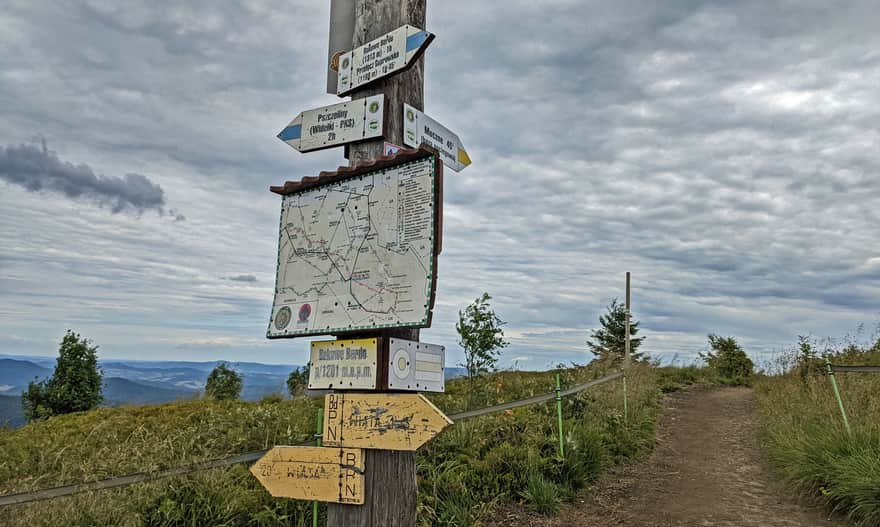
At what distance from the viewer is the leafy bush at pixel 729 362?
20.2 m

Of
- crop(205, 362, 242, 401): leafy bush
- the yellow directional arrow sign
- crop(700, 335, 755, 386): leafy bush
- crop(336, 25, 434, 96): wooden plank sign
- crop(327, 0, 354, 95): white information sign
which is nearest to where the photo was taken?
the yellow directional arrow sign

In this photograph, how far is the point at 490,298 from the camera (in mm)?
8336

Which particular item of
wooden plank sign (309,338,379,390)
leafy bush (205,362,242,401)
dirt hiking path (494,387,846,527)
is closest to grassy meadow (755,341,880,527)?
dirt hiking path (494,387,846,527)

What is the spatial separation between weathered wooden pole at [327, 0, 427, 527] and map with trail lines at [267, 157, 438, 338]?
0.69 ft

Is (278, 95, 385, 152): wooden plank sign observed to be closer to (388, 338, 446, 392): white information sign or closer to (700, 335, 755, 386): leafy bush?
(388, 338, 446, 392): white information sign

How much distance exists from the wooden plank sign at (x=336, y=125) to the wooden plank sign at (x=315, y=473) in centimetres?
173

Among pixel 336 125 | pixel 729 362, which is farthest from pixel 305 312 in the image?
pixel 729 362

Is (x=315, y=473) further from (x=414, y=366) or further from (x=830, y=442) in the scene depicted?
(x=830, y=442)

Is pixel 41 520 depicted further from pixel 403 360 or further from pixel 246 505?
pixel 403 360

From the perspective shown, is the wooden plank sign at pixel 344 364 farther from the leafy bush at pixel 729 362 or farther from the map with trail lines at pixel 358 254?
the leafy bush at pixel 729 362

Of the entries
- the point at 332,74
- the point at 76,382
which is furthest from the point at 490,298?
the point at 76,382

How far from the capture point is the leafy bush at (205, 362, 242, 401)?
14.1m

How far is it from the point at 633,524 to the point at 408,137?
4.82m

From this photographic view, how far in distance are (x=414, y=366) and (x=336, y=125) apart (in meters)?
1.50
